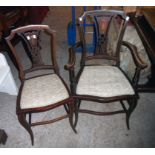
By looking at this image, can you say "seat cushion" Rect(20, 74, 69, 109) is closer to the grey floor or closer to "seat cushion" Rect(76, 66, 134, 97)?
"seat cushion" Rect(76, 66, 134, 97)

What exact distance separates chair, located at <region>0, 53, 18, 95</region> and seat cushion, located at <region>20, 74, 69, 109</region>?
29cm

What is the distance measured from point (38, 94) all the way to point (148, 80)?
1.45 metres

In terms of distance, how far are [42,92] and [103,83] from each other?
0.53 meters

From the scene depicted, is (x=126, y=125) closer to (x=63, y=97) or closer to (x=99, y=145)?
(x=99, y=145)

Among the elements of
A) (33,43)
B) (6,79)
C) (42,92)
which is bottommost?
(6,79)

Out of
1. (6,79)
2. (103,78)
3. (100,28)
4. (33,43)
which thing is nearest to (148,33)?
(100,28)

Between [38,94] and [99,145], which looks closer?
[38,94]

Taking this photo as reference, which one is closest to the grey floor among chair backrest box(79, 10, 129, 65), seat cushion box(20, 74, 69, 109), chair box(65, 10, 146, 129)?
chair box(65, 10, 146, 129)

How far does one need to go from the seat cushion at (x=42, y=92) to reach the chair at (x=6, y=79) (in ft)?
0.97

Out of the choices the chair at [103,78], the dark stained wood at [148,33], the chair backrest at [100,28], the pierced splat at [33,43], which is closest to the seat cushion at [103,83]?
the chair at [103,78]

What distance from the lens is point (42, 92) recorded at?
1.47m

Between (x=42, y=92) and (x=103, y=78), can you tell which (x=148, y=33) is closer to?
(x=103, y=78)

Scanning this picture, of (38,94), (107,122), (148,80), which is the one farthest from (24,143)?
(148,80)
